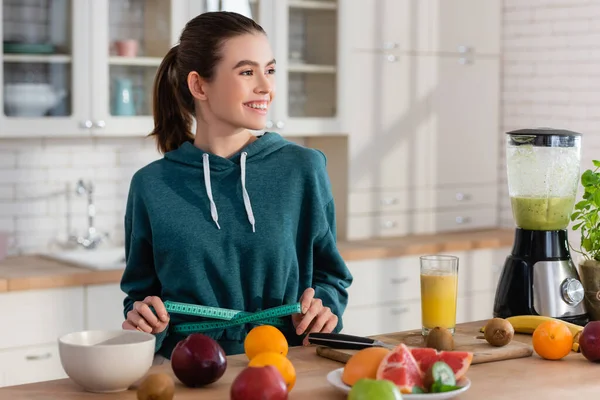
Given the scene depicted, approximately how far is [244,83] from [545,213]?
78 centimetres

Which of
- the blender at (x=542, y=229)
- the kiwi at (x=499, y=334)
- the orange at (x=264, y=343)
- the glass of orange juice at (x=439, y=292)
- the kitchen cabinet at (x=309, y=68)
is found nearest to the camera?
the orange at (x=264, y=343)

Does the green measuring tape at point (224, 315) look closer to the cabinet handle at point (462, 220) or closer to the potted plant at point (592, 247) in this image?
the potted plant at point (592, 247)

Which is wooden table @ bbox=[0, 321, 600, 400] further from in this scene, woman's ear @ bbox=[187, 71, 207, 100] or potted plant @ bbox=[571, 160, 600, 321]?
woman's ear @ bbox=[187, 71, 207, 100]

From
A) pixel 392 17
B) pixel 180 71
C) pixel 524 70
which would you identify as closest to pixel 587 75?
pixel 524 70

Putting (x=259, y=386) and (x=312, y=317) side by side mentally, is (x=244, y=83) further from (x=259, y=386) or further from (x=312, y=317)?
(x=259, y=386)

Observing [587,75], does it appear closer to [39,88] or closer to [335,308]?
[39,88]

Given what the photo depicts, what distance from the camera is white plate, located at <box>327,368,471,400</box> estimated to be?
160cm

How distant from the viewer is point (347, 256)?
4340 millimetres

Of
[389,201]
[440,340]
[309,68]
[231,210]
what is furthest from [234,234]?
[389,201]

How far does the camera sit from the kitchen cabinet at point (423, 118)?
187 inches

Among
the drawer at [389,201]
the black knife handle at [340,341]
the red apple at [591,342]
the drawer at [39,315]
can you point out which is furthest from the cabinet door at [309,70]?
the red apple at [591,342]

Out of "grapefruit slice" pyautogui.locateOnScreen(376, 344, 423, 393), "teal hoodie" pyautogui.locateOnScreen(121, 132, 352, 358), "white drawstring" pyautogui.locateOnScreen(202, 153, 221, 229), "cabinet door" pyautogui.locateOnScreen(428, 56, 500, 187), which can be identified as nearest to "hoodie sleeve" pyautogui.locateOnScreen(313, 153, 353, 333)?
"teal hoodie" pyautogui.locateOnScreen(121, 132, 352, 358)

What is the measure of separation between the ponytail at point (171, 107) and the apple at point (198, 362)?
0.87m

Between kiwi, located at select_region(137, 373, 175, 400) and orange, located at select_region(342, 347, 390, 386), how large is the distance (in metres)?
0.29
